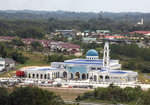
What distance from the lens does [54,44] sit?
8462cm

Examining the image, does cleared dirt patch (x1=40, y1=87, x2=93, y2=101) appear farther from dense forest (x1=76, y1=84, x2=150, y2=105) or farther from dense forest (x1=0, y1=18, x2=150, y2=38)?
dense forest (x1=0, y1=18, x2=150, y2=38)

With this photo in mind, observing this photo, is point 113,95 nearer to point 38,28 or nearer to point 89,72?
point 89,72

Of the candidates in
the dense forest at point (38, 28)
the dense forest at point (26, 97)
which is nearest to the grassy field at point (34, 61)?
the dense forest at point (26, 97)

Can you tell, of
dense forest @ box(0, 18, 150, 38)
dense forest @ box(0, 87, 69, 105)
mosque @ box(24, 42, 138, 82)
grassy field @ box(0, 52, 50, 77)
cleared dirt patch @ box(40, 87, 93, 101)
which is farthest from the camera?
dense forest @ box(0, 18, 150, 38)

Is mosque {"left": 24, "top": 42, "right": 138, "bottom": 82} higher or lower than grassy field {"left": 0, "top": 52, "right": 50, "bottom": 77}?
higher

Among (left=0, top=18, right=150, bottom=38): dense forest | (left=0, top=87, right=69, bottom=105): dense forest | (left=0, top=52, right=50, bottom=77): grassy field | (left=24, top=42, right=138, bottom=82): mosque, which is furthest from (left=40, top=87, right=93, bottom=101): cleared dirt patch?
(left=0, top=18, right=150, bottom=38): dense forest

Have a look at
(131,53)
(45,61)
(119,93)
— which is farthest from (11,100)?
(131,53)

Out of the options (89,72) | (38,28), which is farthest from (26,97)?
(38,28)

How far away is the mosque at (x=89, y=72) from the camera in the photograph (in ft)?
168

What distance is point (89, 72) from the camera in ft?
173

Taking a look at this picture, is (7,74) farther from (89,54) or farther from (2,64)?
(89,54)

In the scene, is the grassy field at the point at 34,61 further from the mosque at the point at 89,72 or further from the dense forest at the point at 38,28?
the dense forest at the point at 38,28

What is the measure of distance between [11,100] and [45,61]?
31.4m

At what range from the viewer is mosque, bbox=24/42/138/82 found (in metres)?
51.2
